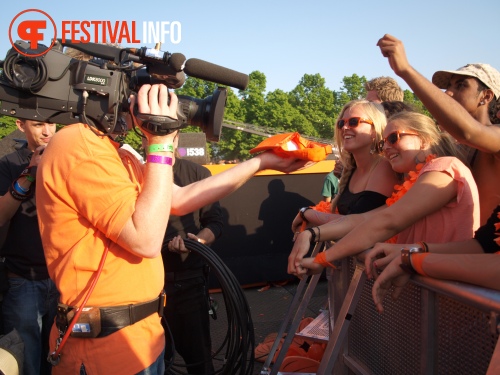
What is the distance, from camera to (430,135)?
2463 millimetres

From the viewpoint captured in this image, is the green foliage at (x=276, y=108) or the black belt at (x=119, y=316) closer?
the black belt at (x=119, y=316)

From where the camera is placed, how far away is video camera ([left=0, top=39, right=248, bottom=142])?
4.88 ft

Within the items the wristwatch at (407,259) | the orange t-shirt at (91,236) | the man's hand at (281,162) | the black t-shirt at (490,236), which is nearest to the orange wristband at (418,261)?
the wristwatch at (407,259)

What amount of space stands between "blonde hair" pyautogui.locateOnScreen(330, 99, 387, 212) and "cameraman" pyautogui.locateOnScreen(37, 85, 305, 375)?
175 centimetres

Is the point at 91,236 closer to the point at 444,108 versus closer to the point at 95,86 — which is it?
the point at 95,86

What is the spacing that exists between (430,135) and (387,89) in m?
1.74

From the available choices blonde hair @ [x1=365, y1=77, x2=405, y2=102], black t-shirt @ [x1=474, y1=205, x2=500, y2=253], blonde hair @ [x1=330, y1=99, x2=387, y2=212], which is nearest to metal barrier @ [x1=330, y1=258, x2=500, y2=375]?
black t-shirt @ [x1=474, y1=205, x2=500, y2=253]

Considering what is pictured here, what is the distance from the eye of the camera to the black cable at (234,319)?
279cm

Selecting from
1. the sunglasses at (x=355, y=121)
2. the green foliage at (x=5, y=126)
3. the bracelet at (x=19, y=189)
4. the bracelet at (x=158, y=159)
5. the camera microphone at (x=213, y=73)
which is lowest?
the green foliage at (x=5, y=126)

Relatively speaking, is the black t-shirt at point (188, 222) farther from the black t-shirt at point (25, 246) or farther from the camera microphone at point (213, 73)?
the camera microphone at point (213, 73)

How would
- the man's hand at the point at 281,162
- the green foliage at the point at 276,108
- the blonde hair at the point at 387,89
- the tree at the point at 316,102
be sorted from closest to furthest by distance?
the man's hand at the point at 281,162 < the blonde hair at the point at 387,89 < the green foliage at the point at 276,108 < the tree at the point at 316,102

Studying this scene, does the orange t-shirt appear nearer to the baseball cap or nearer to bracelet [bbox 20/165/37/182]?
bracelet [bbox 20/165/37/182]

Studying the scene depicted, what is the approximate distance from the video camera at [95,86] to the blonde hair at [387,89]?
8.86ft

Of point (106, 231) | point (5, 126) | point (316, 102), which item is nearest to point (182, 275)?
point (106, 231)
